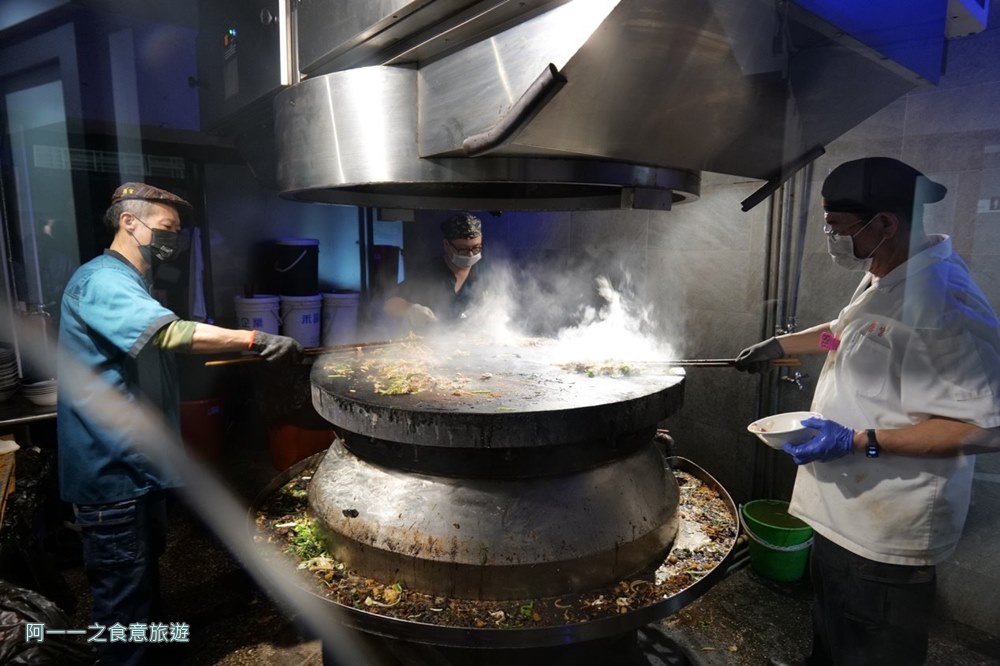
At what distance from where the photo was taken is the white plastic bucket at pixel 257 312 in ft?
21.6

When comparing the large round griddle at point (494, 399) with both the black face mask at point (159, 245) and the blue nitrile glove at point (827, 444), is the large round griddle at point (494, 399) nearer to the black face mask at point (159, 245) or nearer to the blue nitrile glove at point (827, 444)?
the blue nitrile glove at point (827, 444)

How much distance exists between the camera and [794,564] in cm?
410

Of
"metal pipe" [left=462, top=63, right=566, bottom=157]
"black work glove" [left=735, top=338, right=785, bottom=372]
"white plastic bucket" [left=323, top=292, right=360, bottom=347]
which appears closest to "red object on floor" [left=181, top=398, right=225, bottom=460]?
"white plastic bucket" [left=323, top=292, right=360, bottom=347]

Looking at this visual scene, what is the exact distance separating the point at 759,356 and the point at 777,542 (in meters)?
1.68

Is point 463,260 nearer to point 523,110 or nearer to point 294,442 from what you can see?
point 294,442

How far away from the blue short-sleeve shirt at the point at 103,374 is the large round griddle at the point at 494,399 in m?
1.00

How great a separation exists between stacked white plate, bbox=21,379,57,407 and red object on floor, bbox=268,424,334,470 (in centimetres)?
194

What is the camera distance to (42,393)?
4289mm

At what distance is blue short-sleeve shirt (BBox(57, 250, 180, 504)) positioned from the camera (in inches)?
111

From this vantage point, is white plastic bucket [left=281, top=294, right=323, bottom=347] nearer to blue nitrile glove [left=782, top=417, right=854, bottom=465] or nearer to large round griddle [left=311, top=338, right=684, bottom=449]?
large round griddle [left=311, top=338, right=684, bottom=449]

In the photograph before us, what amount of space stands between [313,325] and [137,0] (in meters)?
4.12

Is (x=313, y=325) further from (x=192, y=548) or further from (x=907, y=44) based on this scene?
(x=907, y=44)

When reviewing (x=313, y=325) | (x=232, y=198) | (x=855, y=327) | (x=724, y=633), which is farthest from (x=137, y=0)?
(x=724, y=633)

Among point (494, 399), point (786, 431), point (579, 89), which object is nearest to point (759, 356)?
point (786, 431)
